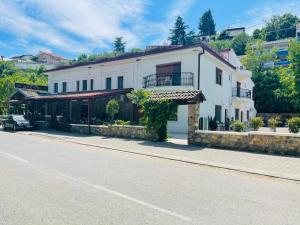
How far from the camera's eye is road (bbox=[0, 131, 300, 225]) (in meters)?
4.64

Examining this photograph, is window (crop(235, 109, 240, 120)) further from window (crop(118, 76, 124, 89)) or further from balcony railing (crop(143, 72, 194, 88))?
window (crop(118, 76, 124, 89))

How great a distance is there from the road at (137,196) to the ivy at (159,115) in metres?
6.74

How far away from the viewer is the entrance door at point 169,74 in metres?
23.4

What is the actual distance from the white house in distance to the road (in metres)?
14.4

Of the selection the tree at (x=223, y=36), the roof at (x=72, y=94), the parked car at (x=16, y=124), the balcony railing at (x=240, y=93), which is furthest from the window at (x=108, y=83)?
the tree at (x=223, y=36)

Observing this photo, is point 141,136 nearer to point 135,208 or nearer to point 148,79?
point 148,79

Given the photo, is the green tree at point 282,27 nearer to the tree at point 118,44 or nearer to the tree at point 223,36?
the tree at point 223,36

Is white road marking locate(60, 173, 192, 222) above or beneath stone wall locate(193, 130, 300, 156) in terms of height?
beneath

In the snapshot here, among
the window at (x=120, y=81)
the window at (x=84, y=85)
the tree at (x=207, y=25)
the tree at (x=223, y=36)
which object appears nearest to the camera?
the window at (x=120, y=81)

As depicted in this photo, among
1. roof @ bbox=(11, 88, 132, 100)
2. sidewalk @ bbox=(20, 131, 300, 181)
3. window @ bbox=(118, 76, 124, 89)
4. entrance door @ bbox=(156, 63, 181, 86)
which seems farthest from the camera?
window @ bbox=(118, 76, 124, 89)

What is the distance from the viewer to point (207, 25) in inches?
4783

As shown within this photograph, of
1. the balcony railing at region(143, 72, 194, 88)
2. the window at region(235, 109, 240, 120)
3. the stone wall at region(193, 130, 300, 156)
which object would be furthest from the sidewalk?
the window at region(235, 109, 240, 120)

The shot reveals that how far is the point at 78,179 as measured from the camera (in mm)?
7207

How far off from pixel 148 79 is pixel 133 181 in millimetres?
18798
